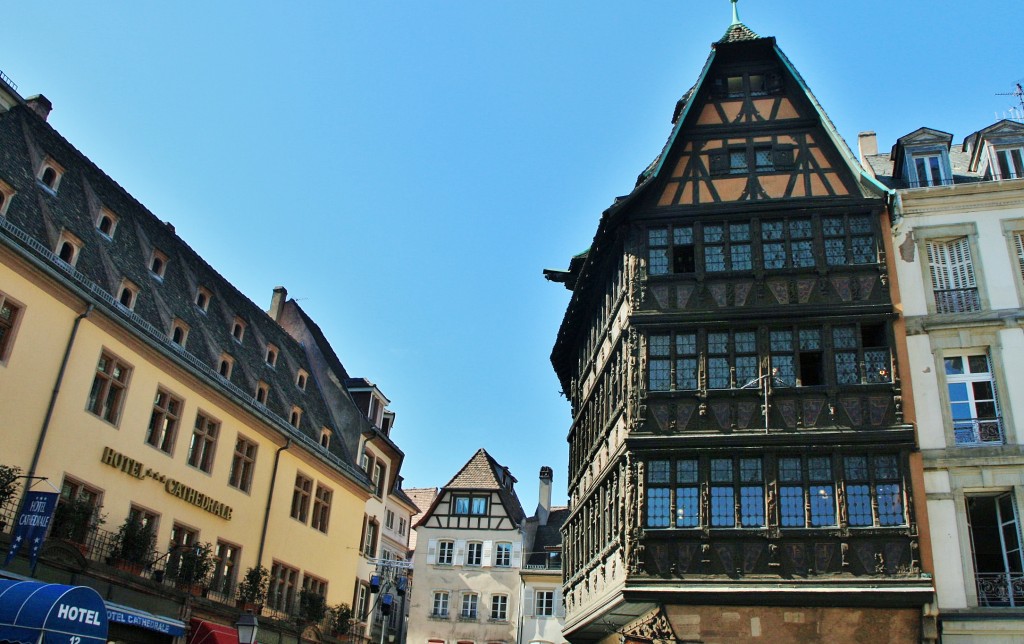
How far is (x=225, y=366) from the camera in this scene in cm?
2500

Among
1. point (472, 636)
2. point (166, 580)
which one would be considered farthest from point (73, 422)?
point (472, 636)

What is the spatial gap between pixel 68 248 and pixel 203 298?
695 centimetres

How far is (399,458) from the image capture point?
37.9 m

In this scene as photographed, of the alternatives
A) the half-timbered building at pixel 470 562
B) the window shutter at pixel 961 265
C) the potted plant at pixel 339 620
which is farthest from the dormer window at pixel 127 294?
the half-timbered building at pixel 470 562

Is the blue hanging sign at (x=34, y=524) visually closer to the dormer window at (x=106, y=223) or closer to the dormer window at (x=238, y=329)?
the dormer window at (x=106, y=223)

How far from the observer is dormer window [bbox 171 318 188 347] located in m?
22.6

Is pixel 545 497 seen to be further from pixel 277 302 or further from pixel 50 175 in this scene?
pixel 50 175

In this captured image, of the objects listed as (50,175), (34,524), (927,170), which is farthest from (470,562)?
(34,524)

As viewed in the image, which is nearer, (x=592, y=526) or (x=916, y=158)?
(x=916, y=158)

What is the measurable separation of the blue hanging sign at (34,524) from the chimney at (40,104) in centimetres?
1133

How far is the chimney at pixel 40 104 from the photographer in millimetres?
22719

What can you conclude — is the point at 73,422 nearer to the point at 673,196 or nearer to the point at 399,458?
the point at 673,196

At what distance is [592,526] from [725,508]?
5156 mm

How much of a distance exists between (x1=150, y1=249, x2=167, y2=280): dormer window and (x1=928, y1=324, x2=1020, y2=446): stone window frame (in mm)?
18221
